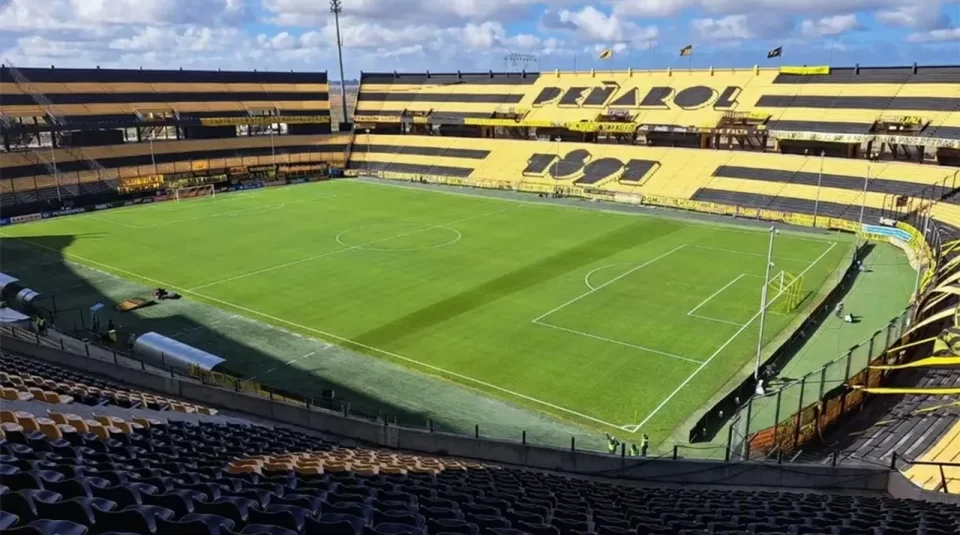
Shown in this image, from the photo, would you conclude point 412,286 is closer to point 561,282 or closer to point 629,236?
point 561,282

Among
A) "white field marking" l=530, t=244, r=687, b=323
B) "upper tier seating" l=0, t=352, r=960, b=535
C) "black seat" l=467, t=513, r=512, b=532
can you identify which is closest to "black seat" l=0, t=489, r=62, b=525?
"upper tier seating" l=0, t=352, r=960, b=535

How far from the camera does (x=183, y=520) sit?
662cm

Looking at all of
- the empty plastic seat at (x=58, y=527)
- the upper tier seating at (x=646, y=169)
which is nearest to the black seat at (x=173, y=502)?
the empty plastic seat at (x=58, y=527)

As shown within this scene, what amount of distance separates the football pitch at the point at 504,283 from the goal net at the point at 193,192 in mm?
5224

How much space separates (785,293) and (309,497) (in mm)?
34739

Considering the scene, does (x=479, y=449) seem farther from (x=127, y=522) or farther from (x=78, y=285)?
(x=78, y=285)

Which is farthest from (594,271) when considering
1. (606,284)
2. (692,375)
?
(692,375)

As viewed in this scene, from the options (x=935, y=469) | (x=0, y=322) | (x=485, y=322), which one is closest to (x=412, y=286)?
(x=485, y=322)

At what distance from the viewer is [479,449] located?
20.4m

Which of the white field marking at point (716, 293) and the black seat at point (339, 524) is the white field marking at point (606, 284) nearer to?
the white field marking at point (716, 293)

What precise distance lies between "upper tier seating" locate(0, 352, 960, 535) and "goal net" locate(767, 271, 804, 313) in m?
20.9

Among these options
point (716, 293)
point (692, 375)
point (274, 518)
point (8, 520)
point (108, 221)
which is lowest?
point (692, 375)

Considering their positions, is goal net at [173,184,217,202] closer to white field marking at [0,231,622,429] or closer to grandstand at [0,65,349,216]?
grandstand at [0,65,349,216]

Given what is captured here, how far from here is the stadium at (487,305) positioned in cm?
1188
